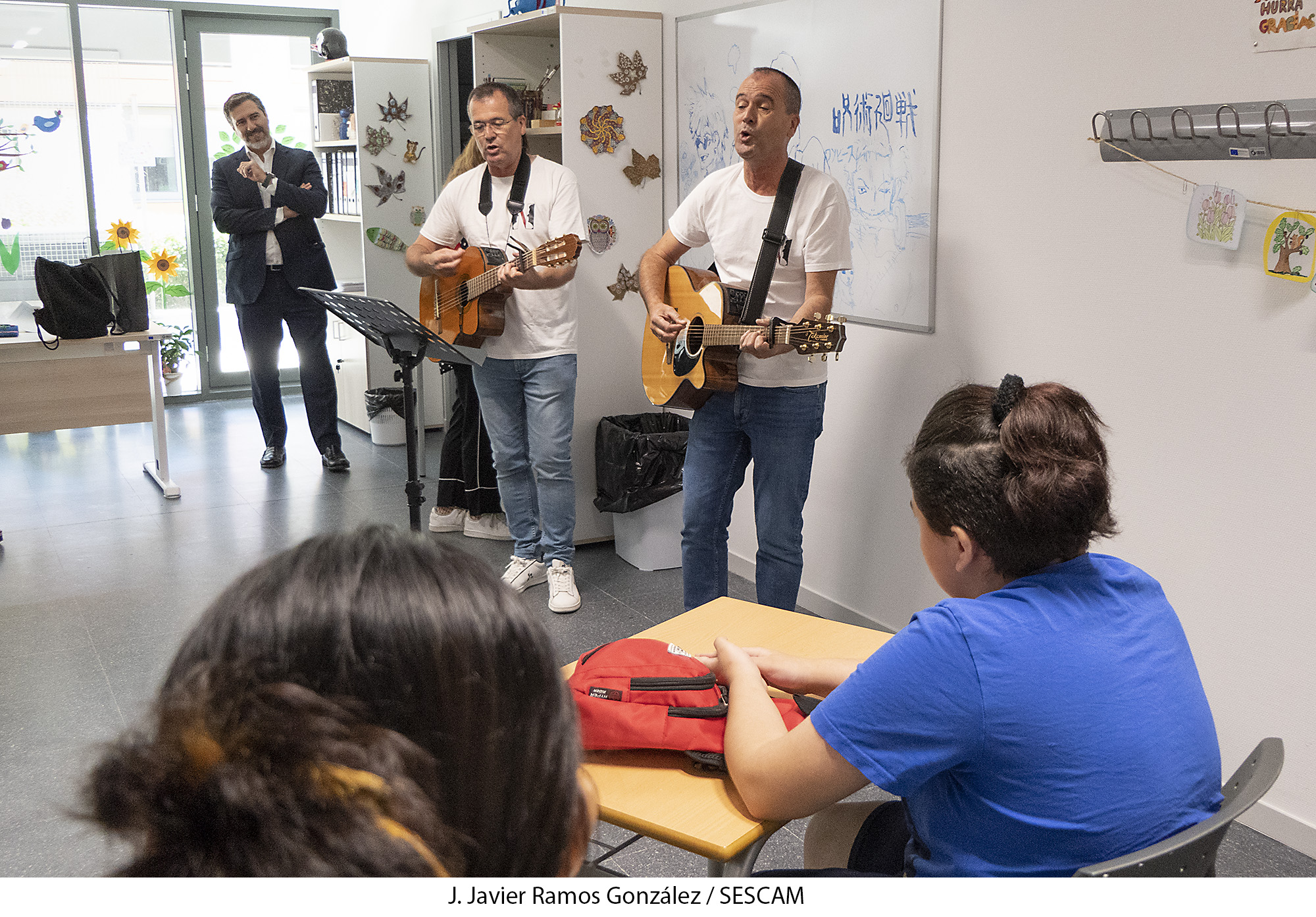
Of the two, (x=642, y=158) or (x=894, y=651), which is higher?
(x=642, y=158)

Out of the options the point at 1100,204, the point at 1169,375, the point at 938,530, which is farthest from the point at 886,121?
the point at 938,530

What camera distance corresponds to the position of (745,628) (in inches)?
70.6

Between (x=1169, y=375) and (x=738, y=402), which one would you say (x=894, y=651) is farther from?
(x=738, y=402)

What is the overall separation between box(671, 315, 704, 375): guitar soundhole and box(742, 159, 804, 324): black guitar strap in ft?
0.42

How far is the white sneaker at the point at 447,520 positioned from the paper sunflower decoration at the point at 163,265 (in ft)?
11.7

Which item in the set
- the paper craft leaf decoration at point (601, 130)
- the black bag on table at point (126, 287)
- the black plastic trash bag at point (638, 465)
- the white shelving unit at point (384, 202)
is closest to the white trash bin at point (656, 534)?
the black plastic trash bag at point (638, 465)

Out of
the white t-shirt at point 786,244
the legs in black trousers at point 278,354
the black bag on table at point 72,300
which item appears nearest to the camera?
the white t-shirt at point 786,244

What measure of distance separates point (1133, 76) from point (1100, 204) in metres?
0.28

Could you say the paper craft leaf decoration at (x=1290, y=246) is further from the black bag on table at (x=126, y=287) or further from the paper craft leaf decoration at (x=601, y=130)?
the black bag on table at (x=126, y=287)

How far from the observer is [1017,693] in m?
1.10

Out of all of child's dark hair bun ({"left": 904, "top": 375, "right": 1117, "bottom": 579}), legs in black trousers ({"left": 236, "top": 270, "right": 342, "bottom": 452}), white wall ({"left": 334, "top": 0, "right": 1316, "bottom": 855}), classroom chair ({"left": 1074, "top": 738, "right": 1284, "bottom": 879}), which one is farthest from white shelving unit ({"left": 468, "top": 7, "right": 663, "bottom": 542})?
classroom chair ({"left": 1074, "top": 738, "right": 1284, "bottom": 879})

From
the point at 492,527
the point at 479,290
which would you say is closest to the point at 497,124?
the point at 479,290

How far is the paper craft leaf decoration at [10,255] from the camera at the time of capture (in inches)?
255

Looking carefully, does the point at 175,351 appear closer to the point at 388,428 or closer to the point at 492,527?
the point at 388,428
